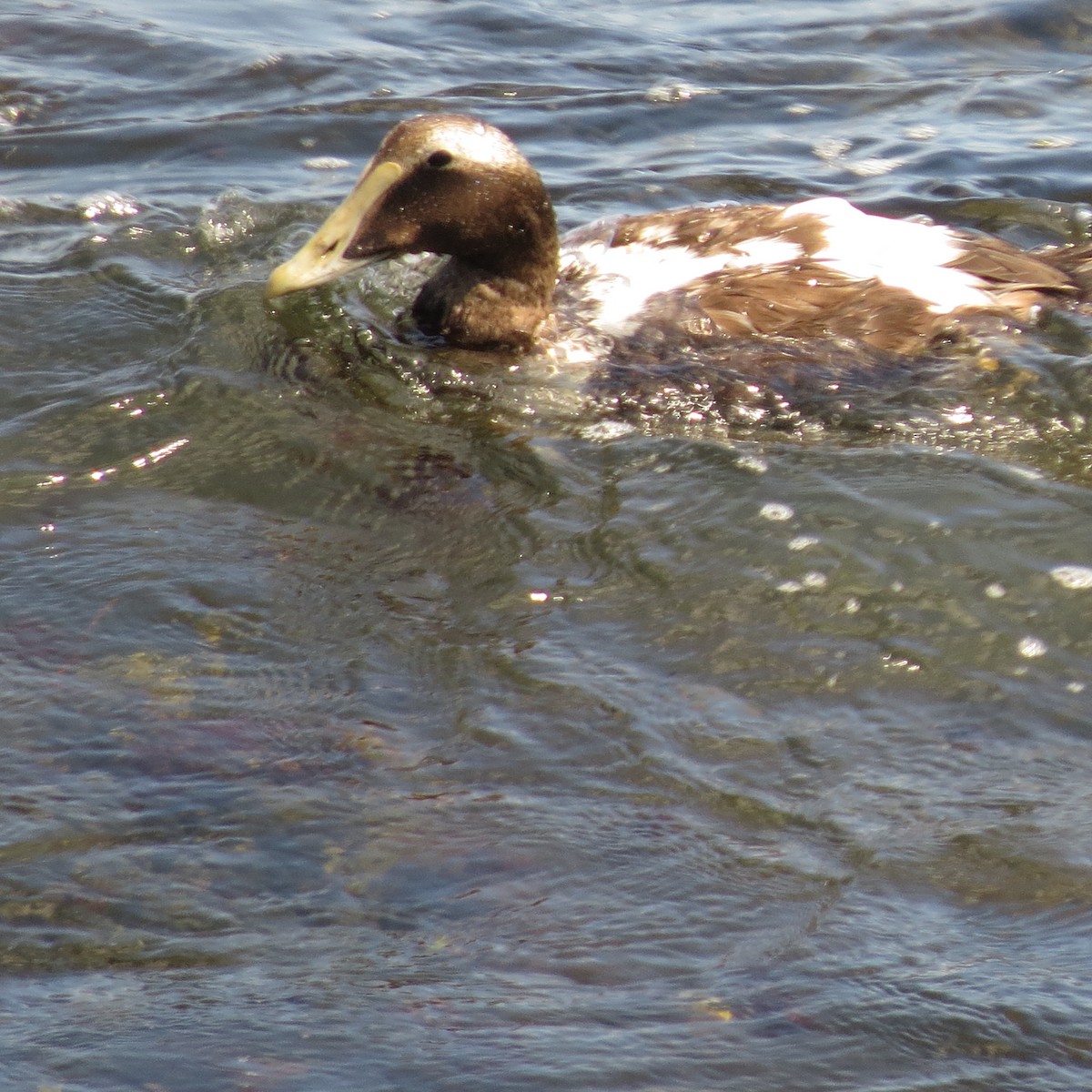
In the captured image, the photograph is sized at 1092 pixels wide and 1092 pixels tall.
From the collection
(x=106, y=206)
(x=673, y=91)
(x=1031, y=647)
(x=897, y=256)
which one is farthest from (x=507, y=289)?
(x=673, y=91)

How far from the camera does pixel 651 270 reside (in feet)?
17.8

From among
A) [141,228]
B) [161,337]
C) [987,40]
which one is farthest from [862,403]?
[987,40]

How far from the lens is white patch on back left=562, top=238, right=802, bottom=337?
535 cm

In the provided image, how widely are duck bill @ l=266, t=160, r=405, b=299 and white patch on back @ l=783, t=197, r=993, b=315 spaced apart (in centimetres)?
129

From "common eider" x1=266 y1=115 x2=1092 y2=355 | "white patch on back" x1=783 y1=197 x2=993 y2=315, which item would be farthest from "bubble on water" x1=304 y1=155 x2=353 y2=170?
"white patch on back" x1=783 y1=197 x2=993 y2=315

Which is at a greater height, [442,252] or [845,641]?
[442,252]

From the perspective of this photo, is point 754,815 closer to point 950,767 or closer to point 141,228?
point 950,767

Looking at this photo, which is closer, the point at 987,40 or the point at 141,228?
the point at 141,228

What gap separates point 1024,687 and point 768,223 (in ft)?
6.72

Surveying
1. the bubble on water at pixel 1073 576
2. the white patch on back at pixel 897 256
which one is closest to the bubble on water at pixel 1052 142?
the white patch on back at pixel 897 256

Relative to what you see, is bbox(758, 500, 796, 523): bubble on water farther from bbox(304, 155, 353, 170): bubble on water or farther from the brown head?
bbox(304, 155, 353, 170): bubble on water

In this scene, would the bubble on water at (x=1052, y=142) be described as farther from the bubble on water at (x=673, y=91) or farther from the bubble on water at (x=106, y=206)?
the bubble on water at (x=106, y=206)

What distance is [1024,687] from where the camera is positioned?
396 cm

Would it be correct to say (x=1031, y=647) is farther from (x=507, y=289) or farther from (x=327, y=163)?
(x=327, y=163)
